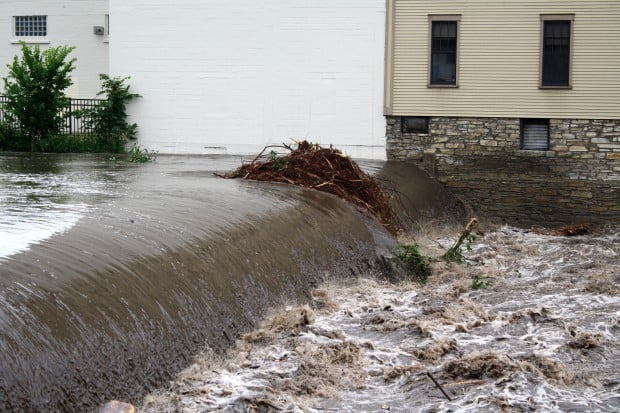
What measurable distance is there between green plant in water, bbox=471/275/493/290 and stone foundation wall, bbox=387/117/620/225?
10793 mm

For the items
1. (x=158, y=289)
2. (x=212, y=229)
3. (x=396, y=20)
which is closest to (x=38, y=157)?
(x=396, y=20)

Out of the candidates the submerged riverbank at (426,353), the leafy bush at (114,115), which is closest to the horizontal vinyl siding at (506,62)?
the leafy bush at (114,115)

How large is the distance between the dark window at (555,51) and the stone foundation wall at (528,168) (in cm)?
115

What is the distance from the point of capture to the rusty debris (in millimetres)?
Answer: 14422

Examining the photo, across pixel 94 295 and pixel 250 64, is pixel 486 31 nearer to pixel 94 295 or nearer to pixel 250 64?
pixel 250 64

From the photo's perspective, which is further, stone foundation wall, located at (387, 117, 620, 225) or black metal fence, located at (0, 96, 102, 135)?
black metal fence, located at (0, 96, 102, 135)

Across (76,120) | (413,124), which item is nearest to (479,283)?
(413,124)

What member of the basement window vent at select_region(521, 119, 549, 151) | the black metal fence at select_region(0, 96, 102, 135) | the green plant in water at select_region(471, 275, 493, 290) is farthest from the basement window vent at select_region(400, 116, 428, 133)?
the green plant in water at select_region(471, 275, 493, 290)

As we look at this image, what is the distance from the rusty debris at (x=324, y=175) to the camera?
568 inches

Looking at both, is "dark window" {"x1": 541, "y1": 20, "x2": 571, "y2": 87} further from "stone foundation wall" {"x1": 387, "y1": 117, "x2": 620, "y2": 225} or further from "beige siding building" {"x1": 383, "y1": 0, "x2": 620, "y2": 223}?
"stone foundation wall" {"x1": 387, "y1": 117, "x2": 620, "y2": 225}

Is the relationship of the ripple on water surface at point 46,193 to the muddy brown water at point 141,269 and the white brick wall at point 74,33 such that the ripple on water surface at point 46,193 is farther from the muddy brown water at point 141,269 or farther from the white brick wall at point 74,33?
the white brick wall at point 74,33

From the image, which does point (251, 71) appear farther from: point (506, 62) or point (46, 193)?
point (46, 193)

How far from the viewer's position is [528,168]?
2331 centimetres

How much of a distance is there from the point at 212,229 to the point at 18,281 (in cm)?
338
